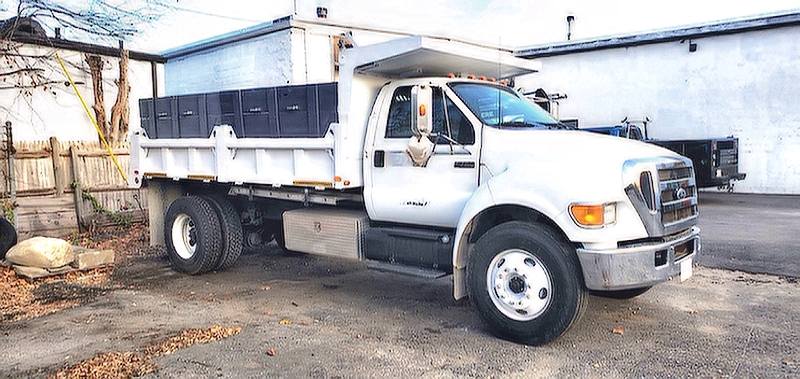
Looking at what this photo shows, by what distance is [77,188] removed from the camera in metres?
11.5

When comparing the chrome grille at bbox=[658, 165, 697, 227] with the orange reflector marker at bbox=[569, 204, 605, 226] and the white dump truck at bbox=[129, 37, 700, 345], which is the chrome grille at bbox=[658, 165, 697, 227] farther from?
the orange reflector marker at bbox=[569, 204, 605, 226]

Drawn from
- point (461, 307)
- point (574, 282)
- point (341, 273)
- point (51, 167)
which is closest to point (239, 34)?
point (51, 167)

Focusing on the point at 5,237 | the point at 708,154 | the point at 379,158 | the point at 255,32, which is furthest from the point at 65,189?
the point at 708,154

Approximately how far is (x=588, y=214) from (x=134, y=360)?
364 cm

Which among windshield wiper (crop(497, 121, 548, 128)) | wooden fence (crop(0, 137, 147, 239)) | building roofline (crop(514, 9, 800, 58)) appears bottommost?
wooden fence (crop(0, 137, 147, 239))

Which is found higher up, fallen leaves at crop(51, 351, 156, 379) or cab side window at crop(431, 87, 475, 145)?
cab side window at crop(431, 87, 475, 145)

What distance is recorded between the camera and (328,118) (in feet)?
21.2

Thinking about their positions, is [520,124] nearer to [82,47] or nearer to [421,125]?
[421,125]

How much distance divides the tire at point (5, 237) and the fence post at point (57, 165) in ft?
10.7

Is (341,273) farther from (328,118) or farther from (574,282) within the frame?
(574,282)

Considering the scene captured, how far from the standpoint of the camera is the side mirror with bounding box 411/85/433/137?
17.8 feet

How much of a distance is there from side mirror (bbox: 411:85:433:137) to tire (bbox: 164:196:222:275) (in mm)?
3634

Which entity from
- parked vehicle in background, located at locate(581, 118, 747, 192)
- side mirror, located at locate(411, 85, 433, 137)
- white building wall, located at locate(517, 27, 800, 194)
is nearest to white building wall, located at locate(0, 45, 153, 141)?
side mirror, located at locate(411, 85, 433, 137)

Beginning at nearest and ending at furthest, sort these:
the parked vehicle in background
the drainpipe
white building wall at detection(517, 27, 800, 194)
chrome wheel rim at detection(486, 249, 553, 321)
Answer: chrome wheel rim at detection(486, 249, 553, 321) < the parked vehicle in background < white building wall at detection(517, 27, 800, 194) < the drainpipe
